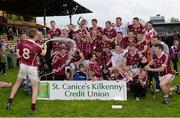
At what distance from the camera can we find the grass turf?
9.89m

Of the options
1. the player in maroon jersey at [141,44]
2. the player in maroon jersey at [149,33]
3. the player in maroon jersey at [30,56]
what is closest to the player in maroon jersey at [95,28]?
the player in maroon jersey at [149,33]

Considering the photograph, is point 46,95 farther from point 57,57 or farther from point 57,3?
point 57,3

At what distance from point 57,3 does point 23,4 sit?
15.1 ft

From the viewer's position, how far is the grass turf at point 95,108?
989 centimetres

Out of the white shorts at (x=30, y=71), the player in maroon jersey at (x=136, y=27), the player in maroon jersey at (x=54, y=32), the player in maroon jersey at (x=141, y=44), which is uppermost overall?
the player in maroon jersey at (x=136, y=27)

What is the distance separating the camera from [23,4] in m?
49.8

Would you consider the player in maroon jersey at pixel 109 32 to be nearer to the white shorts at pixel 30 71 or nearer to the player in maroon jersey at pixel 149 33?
the player in maroon jersey at pixel 149 33

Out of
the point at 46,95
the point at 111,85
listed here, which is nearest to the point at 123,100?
the point at 111,85

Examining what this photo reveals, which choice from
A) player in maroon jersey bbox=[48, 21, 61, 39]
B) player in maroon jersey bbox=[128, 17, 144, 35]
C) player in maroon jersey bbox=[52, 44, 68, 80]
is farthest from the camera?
player in maroon jersey bbox=[48, 21, 61, 39]

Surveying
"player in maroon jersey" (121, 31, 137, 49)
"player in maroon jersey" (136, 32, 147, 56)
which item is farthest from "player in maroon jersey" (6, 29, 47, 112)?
"player in maroon jersey" (136, 32, 147, 56)

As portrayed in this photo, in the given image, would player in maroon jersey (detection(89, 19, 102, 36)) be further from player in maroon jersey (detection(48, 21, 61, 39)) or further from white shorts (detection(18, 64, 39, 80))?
white shorts (detection(18, 64, 39, 80))

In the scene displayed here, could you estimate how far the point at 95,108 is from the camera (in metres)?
10.6

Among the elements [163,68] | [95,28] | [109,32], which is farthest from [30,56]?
[109,32]

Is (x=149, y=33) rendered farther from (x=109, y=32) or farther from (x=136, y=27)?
(x=109, y=32)
